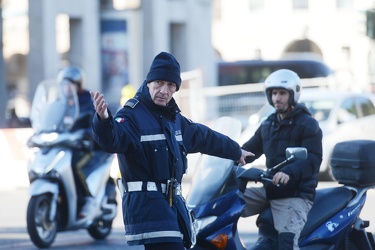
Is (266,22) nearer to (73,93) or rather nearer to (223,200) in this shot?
(73,93)

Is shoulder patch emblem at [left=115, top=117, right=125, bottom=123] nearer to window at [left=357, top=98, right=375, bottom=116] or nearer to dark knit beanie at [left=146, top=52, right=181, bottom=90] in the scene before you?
dark knit beanie at [left=146, top=52, right=181, bottom=90]

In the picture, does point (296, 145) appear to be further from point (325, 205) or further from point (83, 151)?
point (83, 151)

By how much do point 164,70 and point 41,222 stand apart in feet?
15.6

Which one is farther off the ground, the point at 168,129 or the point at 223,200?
the point at 168,129

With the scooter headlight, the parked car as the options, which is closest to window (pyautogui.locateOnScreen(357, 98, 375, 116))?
the parked car

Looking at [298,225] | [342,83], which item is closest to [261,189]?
[298,225]

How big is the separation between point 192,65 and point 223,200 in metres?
28.4

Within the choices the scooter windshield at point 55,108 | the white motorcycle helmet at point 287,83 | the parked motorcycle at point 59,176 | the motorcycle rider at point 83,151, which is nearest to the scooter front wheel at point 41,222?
the parked motorcycle at point 59,176

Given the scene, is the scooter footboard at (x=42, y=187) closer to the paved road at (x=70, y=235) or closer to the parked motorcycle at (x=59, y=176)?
the parked motorcycle at (x=59, y=176)

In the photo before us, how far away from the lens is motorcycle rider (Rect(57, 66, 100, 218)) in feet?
35.0

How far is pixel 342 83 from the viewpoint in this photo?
26.7 metres

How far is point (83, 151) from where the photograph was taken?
1080 centimetres

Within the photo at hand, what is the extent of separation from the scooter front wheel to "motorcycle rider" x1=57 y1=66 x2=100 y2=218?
376mm

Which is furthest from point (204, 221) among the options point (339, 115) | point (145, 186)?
point (339, 115)
